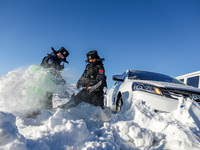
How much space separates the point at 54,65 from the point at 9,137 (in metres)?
3.06

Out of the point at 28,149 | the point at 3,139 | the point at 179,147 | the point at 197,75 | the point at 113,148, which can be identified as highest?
the point at 3,139

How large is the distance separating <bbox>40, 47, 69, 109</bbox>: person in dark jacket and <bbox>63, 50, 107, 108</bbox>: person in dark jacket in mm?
626

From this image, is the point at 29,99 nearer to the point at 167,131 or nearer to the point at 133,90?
the point at 133,90

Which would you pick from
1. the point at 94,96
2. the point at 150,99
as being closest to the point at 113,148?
the point at 150,99

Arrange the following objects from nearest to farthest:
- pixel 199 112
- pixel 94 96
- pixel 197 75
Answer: pixel 199 112
pixel 94 96
pixel 197 75

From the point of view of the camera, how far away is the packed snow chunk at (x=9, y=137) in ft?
4.25

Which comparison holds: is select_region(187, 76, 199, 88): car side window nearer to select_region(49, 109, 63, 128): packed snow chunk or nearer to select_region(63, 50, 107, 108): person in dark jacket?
select_region(63, 50, 107, 108): person in dark jacket

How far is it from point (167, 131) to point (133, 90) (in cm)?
115

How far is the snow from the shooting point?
1.55 metres

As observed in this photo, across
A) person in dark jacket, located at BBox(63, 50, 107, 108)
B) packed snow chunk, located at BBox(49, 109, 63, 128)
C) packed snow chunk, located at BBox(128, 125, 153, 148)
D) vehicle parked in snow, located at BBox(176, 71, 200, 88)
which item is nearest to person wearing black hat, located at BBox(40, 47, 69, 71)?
person in dark jacket, located at BBox(63, 50, 107, 108)

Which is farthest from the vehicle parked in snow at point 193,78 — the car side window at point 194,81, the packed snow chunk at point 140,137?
the packed snow chunk at point 140,137

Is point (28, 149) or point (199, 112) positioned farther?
point (199, 112)

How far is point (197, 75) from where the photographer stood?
8664 mm

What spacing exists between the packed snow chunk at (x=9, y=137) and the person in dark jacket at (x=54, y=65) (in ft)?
8.20
